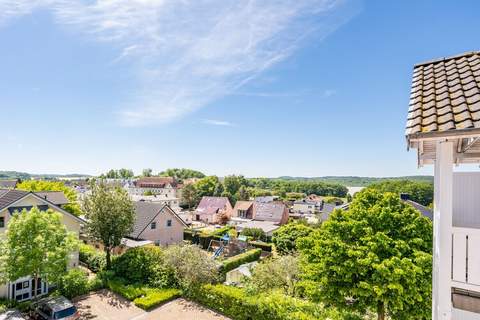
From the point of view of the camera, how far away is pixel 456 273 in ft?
13.4

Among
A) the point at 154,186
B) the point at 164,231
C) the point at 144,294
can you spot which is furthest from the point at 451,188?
the point at 154,186

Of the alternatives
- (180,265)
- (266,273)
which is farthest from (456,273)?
(180,265)

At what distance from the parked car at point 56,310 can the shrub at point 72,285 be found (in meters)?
2.42

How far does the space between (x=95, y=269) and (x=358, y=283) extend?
2087cm

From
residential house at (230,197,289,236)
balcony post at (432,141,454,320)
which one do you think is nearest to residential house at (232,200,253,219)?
residential house at (230,197,289,236)

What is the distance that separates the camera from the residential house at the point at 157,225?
29.2m

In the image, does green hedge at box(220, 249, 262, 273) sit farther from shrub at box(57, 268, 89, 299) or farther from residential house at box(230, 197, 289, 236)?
residential house at box(230, 197, 289, 236)

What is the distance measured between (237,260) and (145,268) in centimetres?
775

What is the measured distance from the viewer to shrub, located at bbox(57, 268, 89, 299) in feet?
61.1

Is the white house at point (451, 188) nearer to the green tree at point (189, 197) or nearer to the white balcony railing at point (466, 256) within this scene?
the white balcony railing at point (466, 256)

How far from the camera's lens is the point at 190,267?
62.1 feet

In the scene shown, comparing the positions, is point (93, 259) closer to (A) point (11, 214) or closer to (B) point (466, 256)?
(A) point (11, 214)

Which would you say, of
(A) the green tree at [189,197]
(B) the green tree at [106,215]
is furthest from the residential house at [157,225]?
(A) the green tree at [189,197]

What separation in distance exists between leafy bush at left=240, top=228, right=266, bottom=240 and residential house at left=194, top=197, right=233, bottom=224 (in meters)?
19.2
